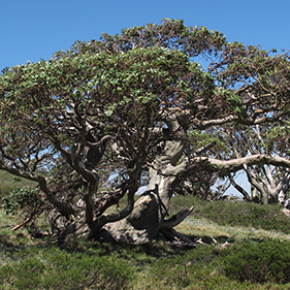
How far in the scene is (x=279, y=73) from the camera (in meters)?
13.3

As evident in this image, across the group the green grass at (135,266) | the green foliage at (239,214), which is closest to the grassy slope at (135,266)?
the green grass at (135,266)

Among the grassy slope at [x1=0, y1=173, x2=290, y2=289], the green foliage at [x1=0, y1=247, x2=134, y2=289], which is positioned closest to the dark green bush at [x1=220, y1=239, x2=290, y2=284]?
the grassy slope at [x1=0, y1=173, x2=290, y2=289]

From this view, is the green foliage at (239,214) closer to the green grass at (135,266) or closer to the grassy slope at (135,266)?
the green grass at (135,266)

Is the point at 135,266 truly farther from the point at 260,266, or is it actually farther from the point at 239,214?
the point at 239,214

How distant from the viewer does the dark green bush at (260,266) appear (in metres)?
10.2

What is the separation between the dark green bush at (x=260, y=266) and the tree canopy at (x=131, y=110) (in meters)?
4.16

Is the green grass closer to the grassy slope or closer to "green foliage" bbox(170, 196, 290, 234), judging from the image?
the grassy slope

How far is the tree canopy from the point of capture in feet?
36.2

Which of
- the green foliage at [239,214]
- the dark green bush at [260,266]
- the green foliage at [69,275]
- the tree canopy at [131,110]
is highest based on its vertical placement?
the tree canopy at [131,110]

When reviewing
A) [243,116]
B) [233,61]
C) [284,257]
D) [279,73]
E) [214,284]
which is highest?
[233,61]

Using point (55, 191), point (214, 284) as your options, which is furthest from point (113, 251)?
point (214, 284)

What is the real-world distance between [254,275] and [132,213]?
17.9 feet

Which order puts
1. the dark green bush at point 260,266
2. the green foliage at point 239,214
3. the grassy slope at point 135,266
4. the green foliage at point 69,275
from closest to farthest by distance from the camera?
the green foliage at point 69,275
the grassy slope at point 135,266
the dark green bush at point 260,266
the green foliage at point 239,214

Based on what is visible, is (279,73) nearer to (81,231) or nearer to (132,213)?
(132,213)
